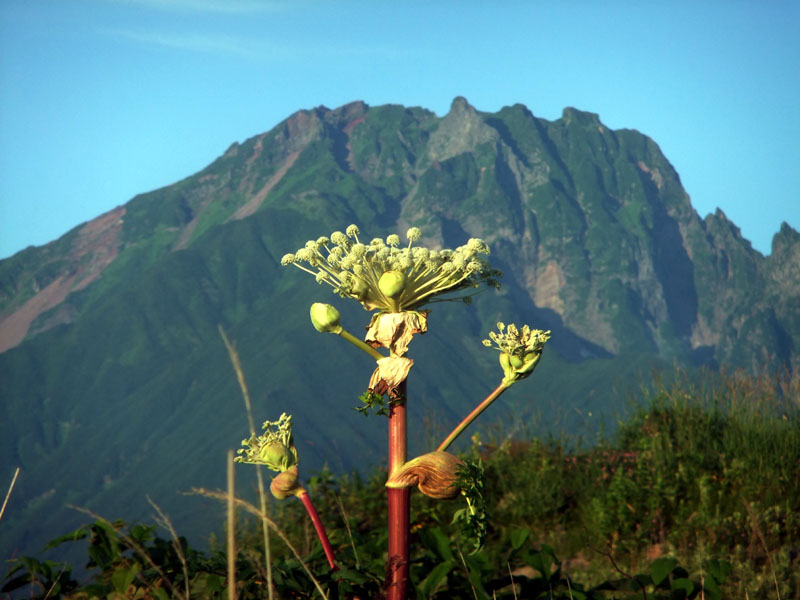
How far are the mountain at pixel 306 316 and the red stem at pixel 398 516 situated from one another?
362 ft

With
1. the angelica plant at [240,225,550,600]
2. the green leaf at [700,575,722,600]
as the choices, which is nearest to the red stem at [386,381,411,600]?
the angelica plant at [240,225,550,600]

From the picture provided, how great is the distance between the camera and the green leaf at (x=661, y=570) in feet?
9.48

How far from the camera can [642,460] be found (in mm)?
6926

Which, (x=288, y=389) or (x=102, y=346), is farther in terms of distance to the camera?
(x=102, y=346)

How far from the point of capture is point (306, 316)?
483ft

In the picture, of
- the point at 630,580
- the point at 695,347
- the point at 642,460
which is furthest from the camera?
the point at 695,347

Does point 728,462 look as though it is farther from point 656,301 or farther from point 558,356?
point 656,301

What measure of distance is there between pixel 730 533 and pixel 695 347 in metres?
183

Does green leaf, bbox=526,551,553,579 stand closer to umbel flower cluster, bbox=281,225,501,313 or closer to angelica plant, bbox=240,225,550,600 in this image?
angelica plant, bbox=240,225,550,600

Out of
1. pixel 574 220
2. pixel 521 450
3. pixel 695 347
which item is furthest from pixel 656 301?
pixel 521 450

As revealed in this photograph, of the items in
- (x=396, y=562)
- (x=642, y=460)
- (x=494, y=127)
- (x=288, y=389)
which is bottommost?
(x=288, y=389)

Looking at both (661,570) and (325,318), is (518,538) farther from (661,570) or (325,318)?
(325,318)

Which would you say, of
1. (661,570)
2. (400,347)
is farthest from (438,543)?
(400,347)

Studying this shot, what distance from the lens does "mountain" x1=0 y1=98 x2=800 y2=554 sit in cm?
13175
